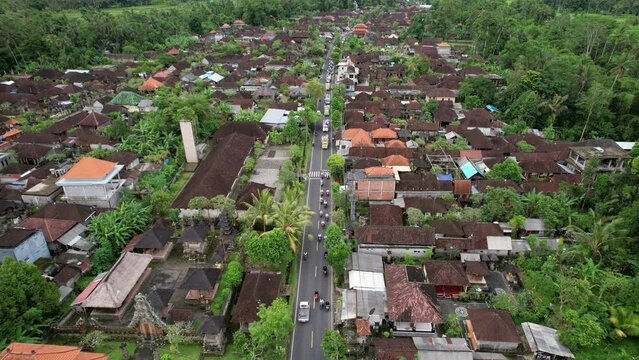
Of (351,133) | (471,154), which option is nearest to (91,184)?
(351,133)

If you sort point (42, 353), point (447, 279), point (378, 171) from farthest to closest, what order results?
point (378, 171), point (447, 279), point (42, 353)

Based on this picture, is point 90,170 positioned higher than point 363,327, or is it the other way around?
point 90,170

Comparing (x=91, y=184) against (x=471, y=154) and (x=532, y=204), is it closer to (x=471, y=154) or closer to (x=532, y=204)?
(x=471, y=154)

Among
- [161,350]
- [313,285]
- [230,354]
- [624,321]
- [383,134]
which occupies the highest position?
[383,134]

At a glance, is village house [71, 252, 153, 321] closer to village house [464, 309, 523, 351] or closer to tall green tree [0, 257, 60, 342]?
tall green tree [0, 257, 60, 342]

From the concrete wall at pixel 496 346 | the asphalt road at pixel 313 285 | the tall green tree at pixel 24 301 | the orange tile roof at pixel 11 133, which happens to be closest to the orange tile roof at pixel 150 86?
the orange tile roof at pixel 11 133

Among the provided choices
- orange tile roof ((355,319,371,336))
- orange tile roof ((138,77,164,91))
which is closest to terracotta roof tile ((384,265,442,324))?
orange tile roof ((355,319,371,336))

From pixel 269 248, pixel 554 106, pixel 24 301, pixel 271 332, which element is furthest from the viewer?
pixel 554 106
